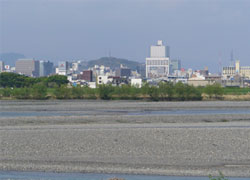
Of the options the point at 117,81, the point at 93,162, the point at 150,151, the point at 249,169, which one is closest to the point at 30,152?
the point at 93,162

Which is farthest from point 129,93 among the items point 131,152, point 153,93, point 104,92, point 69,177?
point 69,177

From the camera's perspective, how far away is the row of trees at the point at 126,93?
3179 inches

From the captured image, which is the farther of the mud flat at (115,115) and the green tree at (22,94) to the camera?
the green tree at (22,94)

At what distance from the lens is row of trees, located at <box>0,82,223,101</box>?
8075 cm

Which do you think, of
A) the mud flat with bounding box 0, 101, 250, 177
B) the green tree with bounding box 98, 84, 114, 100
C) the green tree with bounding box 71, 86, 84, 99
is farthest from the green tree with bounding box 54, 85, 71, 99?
the mud flat with bounding box 0, 101, 250, 177

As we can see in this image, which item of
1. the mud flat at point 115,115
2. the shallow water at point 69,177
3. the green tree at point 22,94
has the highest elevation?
the green tree at point 22,94

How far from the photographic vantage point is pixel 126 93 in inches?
3324

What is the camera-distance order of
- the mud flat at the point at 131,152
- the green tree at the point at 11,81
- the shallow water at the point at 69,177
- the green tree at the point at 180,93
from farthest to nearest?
the green tree at the point at 11,81
the green tree at the point at 180,93
the mud flat at the point at 131,152
the shallow water at the point at 69,177

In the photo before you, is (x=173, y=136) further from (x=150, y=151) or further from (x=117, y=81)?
(x=117, y=81)

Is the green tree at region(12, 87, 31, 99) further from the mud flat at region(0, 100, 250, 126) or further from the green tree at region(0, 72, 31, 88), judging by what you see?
the green tree at region(0, 72, 31, 88)

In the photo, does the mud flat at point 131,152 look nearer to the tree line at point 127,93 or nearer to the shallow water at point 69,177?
the shallow water at point 69,177

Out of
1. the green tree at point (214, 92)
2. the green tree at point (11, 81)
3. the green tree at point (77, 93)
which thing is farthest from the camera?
the green tree at point (11, 81)

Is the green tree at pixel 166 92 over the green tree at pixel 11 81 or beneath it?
beneath

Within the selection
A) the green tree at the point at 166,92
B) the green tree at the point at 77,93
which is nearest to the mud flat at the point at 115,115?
the green tree at the point at 166,92
